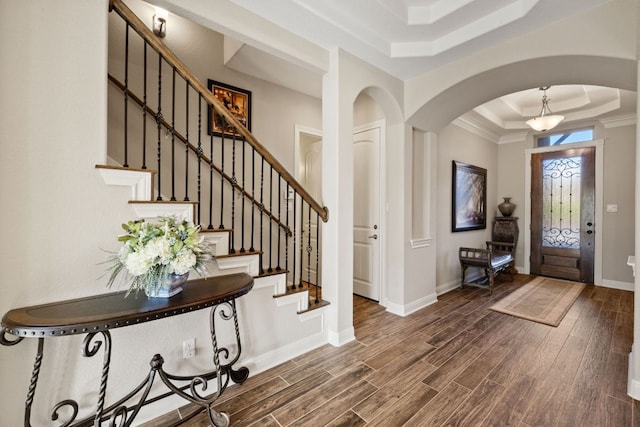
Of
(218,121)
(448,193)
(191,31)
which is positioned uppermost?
(191,31)

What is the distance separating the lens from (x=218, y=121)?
10.0ft

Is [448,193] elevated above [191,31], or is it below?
below

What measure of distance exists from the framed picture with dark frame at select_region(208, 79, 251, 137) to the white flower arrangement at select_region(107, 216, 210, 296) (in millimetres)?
1815

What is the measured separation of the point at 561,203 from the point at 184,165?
240 inches

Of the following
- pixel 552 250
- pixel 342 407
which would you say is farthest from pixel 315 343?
pixel 552 250

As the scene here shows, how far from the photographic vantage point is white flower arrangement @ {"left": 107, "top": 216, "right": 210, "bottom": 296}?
1267mm

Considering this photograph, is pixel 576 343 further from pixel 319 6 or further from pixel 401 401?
pixel 319 6

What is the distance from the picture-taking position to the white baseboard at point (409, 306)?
3.24m

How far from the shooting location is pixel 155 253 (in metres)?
1.27

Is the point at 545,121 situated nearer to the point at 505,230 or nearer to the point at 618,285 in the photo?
the point at 505,230

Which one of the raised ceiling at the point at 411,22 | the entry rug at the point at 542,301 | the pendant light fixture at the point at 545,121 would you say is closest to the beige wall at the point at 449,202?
the entry rug at the point at 542,301

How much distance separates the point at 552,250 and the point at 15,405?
6783 mm

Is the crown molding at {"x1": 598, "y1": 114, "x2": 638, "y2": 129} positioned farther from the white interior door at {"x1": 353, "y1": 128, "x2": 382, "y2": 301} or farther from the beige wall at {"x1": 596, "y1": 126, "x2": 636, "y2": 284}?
the white interior door at {"x1": 353, "y1": 128, "x2": 382, "y2": 301}

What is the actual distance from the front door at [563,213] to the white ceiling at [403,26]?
12.1ft
